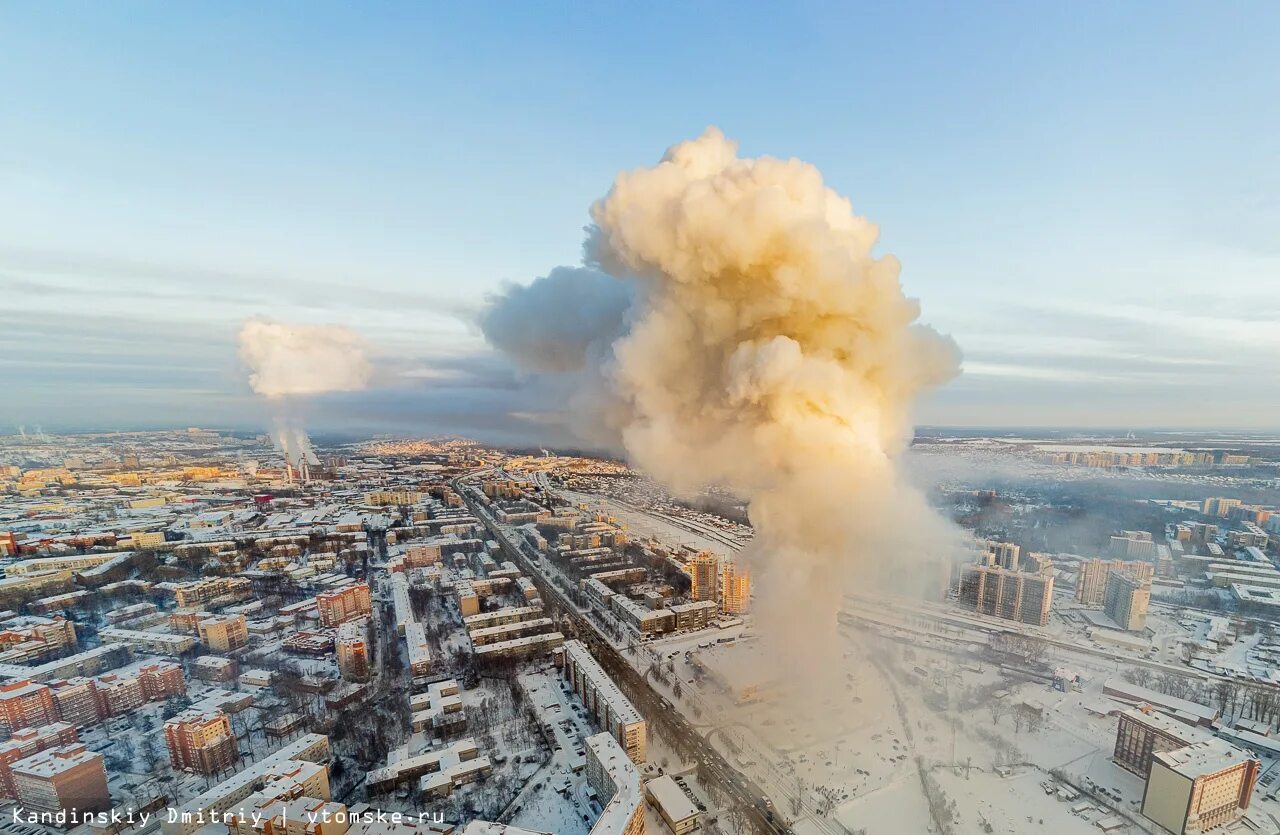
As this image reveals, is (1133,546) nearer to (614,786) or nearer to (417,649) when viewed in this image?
(614,786)

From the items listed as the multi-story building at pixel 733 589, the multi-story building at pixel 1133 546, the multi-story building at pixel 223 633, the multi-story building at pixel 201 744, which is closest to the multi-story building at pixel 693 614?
Result: the multi-story building at pixel 733 589

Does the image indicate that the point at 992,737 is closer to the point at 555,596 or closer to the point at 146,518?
the point at 555,596

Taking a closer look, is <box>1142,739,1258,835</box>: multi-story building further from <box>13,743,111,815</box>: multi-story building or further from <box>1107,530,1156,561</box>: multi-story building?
<box>13,743,111,815</box>: multi-story building

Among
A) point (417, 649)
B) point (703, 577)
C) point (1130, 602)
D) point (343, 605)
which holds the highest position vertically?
point (1130, 602)

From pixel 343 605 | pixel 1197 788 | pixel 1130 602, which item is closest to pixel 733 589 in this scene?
pixel 1197 788

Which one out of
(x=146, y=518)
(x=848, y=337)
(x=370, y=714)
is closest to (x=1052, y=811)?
(x=848, y=337)

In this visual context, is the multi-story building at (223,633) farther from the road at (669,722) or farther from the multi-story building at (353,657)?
the road at (669,722)

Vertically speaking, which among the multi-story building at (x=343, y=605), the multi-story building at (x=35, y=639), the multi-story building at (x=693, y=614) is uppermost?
the multi-story building at (x=693, y=614)
